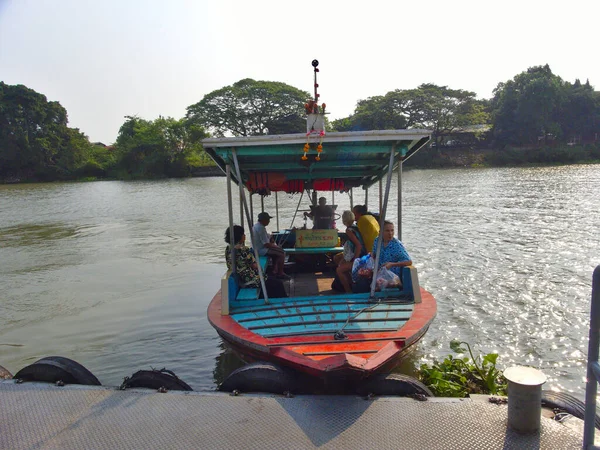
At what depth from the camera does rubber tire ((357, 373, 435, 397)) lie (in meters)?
3.54

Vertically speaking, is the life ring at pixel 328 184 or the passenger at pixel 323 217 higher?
the life ring at pixel 328 184

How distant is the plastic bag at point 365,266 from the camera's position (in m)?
5.29

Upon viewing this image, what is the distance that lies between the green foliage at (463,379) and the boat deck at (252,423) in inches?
36.2

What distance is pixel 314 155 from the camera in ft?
17.1

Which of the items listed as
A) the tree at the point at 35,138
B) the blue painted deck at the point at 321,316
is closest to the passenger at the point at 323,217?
the blue painted deck at the point at 321,316

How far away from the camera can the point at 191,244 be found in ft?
48.8

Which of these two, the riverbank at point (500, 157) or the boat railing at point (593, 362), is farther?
the riverbank at point (500, 157)

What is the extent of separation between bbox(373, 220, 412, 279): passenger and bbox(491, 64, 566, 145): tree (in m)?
45.6

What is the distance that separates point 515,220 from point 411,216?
396cm

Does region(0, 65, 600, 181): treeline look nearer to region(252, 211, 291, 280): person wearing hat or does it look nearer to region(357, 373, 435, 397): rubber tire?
region(252, 211, 291, 280): person wearing hat

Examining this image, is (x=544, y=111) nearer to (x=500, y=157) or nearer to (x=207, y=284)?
(x=500, y=157)

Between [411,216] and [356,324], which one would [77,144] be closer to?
[411,216]

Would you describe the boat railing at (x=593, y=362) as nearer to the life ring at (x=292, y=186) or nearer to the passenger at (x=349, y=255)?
the passenger at (x=349, y=255)

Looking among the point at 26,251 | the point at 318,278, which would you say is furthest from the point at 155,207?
the point at 318,278
